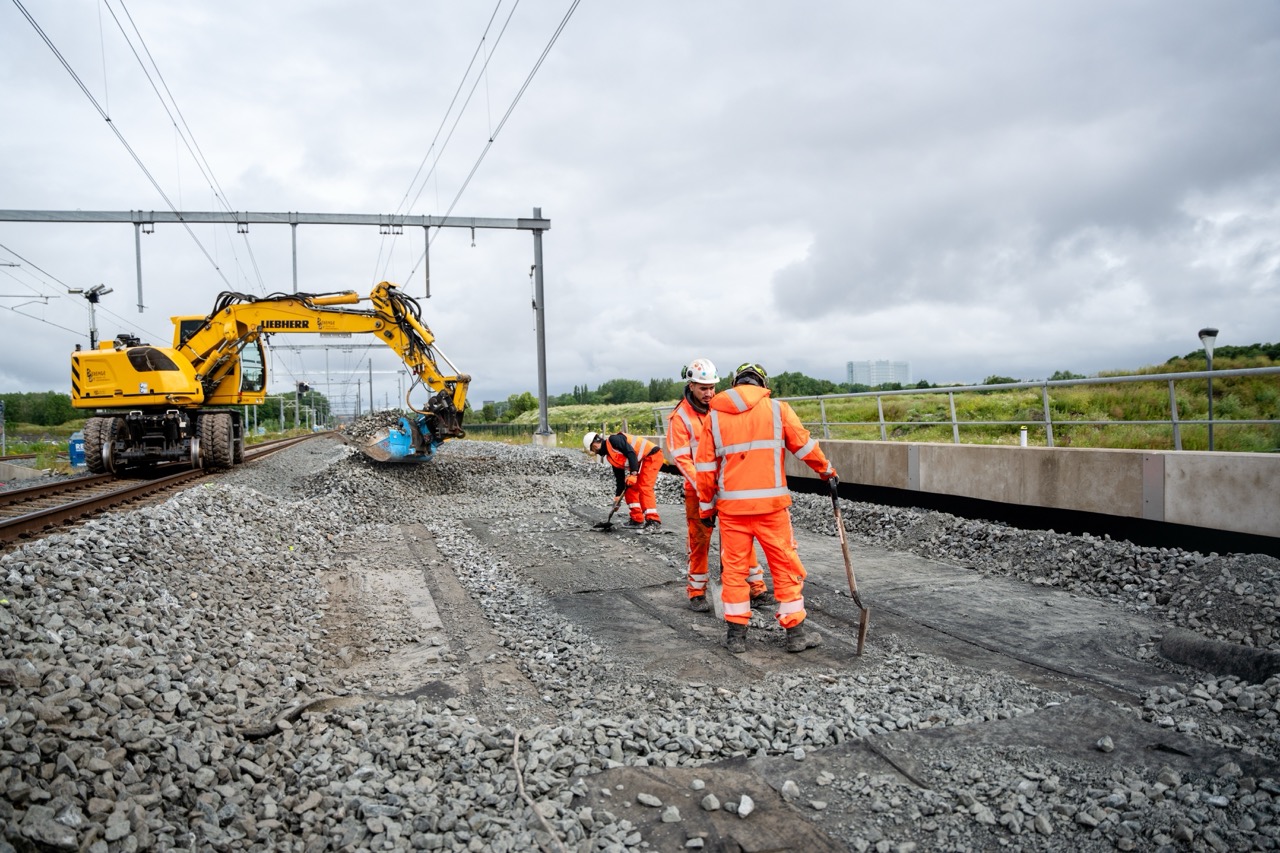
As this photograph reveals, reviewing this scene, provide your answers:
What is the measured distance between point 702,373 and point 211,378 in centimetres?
1538

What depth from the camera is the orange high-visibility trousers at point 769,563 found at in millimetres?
5531

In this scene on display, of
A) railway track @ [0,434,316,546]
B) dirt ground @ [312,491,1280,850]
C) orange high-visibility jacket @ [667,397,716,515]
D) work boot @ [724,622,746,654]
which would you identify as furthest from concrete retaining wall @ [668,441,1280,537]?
railway track @ [0,434,316,546]

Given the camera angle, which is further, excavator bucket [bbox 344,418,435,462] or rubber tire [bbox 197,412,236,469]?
rubber tire [bbox 197,412,236,469]

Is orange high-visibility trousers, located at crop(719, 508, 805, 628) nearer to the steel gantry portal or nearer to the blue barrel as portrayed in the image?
the steel gantry portal

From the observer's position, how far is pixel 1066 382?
873 centimetres

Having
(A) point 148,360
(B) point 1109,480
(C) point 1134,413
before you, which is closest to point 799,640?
(B) point 1109,480

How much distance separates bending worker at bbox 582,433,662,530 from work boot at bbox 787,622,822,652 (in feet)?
15.5

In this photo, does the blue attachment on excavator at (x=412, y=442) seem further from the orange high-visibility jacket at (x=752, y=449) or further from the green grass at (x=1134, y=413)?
the orange high-visibility jacket at (x=752, y=449)

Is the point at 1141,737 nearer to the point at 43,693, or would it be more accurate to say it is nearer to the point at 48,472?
the point at 43,693

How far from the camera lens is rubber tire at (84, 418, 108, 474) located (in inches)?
661

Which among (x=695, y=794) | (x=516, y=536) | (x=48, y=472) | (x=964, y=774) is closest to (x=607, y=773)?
(x=695, y=794)

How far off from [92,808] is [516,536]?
7.42 meters

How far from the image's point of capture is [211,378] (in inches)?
711

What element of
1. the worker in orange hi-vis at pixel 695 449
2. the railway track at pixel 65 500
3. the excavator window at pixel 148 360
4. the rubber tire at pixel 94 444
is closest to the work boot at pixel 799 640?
the worker in orange hi-vis at pixel 695 449
